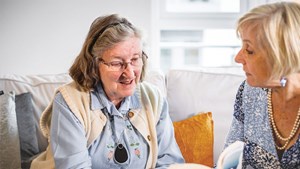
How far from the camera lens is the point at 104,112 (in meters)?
1.63

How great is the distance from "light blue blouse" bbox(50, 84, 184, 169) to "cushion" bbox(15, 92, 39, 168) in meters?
0.35

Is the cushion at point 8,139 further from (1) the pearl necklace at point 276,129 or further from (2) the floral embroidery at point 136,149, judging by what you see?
(1) the pearl necklace at point 276,129

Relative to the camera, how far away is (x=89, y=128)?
1.58 metres

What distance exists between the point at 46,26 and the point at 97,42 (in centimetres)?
113

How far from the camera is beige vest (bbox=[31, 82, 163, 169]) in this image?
158cm

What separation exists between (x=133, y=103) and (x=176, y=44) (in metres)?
1.35

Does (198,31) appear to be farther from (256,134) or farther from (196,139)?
(256,134)

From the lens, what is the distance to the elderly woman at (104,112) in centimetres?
154

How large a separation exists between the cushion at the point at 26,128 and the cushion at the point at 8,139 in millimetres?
53

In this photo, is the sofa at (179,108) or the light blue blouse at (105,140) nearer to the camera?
the light blue blouse at (105,140)

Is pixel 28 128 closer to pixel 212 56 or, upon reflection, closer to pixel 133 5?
pixel 133 5

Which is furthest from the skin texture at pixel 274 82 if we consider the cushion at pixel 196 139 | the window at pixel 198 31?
the window at pixel 198 31

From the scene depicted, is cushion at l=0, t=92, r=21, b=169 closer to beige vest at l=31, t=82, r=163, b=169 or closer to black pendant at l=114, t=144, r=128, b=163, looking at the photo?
beige vest at l=31, t=82, r=163, b=169

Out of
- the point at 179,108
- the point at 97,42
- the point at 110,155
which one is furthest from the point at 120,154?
the point at 179,108
